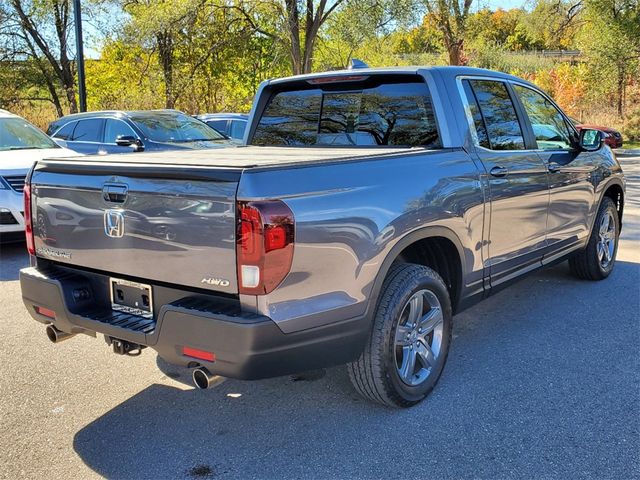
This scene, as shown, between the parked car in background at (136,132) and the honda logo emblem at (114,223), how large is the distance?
6425mm

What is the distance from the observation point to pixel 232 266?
2650 millimetres

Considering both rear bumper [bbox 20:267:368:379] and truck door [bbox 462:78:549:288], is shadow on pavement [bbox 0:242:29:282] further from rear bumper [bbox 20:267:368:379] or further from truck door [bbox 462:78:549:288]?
truck door [bbox 462:78:549:288]

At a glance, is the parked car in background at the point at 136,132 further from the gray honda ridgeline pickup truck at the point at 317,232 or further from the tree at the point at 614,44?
the tree at the point at 614,44

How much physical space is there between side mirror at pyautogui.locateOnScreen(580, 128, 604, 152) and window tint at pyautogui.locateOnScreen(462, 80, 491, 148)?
1.52 m

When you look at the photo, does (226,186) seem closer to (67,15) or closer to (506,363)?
(506,363)

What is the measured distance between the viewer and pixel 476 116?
4098 millimetres

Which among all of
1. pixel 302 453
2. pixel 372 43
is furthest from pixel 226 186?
pixel 372 43

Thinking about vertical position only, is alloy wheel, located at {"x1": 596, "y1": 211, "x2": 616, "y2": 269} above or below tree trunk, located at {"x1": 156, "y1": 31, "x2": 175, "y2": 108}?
below

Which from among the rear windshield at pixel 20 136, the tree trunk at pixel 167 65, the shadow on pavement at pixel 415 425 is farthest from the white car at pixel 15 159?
the tree trunk at pixel 167 65

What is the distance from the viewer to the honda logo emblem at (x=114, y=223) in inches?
118

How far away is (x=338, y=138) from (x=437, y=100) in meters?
0.77

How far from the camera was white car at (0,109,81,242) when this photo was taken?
23.1 feet

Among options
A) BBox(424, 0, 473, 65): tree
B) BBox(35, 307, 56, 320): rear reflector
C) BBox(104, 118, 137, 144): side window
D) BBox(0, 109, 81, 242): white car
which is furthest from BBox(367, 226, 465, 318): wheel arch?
BBox(424, 0, 473, 65): tree

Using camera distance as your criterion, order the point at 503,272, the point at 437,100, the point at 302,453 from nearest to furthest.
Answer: the point at 302,453 → the point at 437,100 → the point at 503,272
